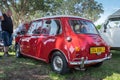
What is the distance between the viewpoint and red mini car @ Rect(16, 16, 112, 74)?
666cm

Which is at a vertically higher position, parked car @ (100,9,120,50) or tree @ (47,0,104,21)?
tree @ (47,0,104,21)

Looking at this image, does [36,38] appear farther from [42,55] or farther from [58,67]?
[58,67]

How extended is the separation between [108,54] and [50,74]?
1.89 metres

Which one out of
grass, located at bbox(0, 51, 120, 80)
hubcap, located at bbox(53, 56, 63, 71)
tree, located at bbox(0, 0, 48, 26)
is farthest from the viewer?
tree, located at bbox(0, 0, 48, 26)

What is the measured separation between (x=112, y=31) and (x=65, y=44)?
4.97 metres

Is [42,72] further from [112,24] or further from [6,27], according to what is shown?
[112,24]

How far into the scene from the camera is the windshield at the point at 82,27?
23.8 feet

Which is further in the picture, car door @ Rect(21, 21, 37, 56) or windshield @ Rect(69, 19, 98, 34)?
car door @ Rect(21, 21, 37, 56)

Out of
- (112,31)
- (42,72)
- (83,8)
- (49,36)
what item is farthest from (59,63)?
(83,8)

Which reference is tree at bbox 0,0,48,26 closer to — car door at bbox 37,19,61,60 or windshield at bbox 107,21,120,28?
windshield at bbox 107,21,120,28

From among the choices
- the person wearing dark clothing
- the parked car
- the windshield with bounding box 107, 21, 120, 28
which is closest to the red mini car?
the person wearing dark clothing

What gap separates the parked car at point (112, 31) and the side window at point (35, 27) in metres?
4.00

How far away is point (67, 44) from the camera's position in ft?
22.2

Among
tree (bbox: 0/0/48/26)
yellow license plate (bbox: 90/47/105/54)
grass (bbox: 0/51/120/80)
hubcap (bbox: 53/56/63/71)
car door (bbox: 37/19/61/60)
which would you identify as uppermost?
tree (bbox: 0/0/48/26)
